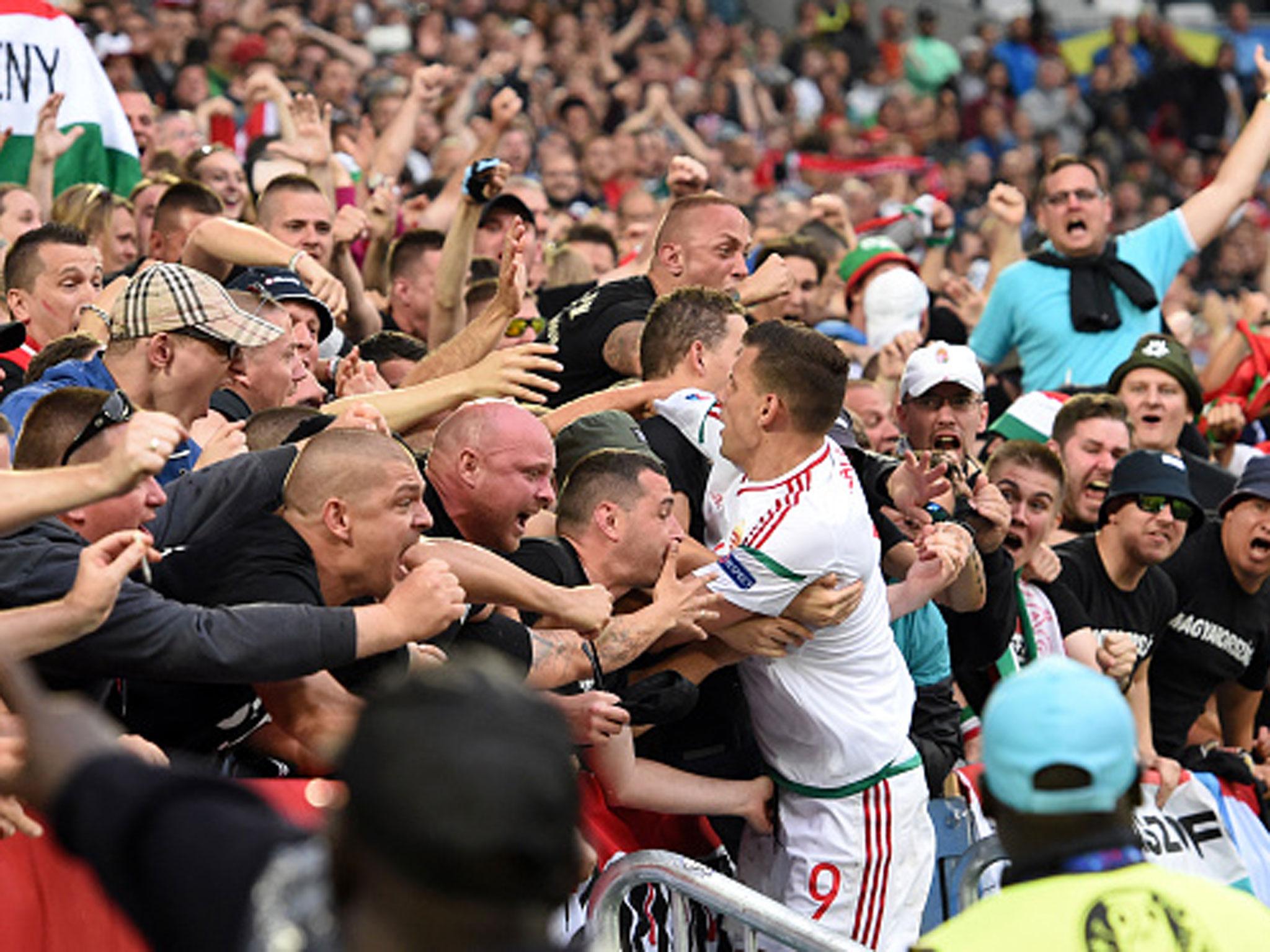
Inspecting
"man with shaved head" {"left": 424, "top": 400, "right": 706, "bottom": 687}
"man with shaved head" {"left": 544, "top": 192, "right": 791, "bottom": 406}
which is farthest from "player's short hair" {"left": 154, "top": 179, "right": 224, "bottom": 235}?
"man with shaved head" {"left": 424, "top": 400, "right": 706, "bottom": 687}

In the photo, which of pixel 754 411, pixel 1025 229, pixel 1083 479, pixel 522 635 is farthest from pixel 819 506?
pixel 1025 229

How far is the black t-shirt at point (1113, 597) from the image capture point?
809cm

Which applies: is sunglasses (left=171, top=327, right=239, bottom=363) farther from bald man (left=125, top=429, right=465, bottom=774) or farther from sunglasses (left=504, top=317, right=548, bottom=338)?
sunglasses (left=504, top=317, right=548, bottom=338)

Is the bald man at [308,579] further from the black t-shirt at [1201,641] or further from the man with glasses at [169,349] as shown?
the black t-shirt at [1201,641]

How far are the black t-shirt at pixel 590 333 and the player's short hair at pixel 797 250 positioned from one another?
2.40 meters

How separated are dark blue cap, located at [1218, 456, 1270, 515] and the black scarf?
1.56 m

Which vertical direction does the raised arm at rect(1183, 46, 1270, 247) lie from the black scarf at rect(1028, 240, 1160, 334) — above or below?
above

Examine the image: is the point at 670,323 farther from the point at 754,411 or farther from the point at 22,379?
the point at 22,379

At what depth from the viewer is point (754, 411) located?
19.8 feet

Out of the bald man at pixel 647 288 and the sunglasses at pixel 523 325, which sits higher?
the bald man at pixel 647 288

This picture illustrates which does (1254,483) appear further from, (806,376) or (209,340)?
(209,340)

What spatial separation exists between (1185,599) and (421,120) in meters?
6.73

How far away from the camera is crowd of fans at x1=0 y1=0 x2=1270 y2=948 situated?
4.16m

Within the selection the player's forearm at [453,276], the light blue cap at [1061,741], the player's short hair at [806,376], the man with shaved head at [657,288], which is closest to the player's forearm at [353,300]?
the player's forearm at [453,276]
